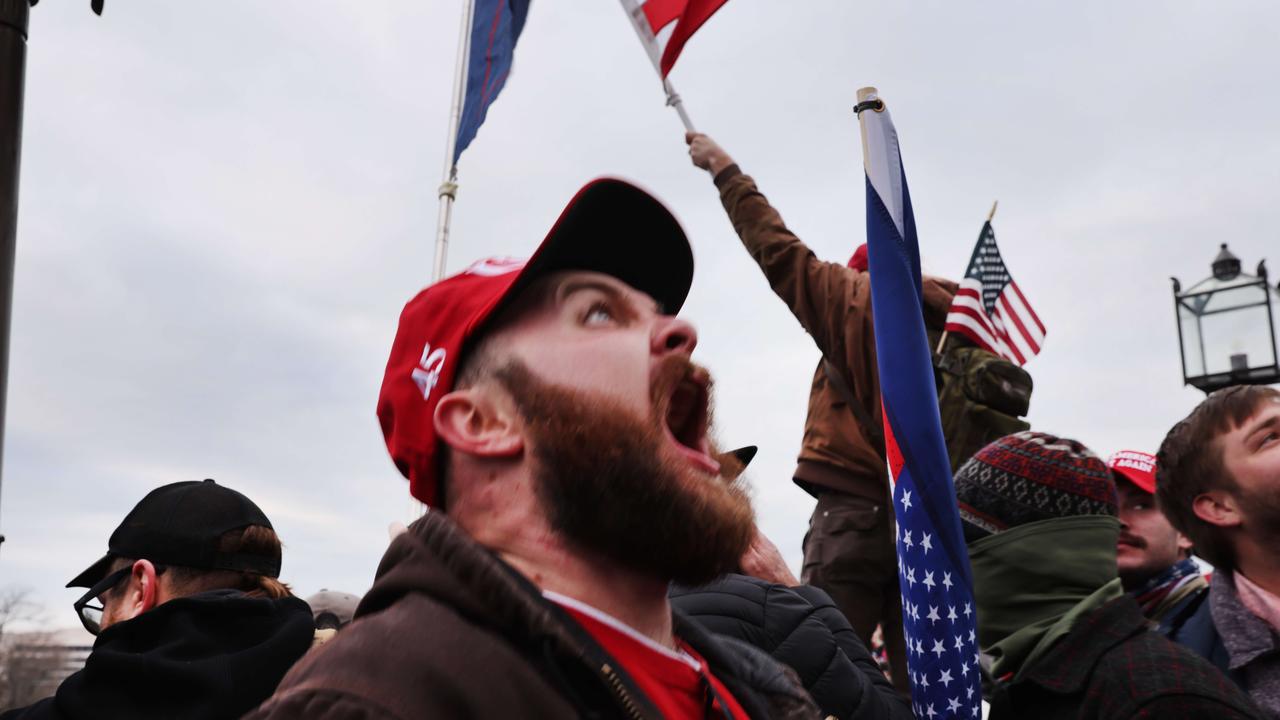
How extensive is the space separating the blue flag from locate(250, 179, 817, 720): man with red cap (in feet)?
21.2

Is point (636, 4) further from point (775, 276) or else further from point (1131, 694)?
point (1131, 694)

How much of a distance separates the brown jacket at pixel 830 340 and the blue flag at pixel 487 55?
381cm

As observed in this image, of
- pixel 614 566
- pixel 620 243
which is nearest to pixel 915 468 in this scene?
pixel 620 243

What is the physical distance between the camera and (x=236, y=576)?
3.52 metres

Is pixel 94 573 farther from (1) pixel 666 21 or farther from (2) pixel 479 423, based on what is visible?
(1) pixel 666 21

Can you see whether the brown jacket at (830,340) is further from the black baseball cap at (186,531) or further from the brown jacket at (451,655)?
the brown jacket at (451,655)

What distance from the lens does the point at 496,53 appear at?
8492 millimetres

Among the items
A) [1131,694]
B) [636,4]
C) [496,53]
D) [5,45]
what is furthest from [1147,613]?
[496,53]

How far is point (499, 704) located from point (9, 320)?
9.29ft

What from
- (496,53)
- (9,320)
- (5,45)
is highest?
(496,53)

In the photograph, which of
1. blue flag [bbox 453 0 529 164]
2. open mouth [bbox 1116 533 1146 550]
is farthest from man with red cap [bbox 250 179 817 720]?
blue flag [bbox 453 0 529 164]

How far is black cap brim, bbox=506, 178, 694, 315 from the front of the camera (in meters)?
1.93

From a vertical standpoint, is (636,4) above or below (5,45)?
above

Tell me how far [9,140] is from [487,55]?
5.33 m
